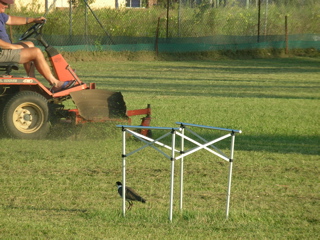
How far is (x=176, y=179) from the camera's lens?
24.0 feet

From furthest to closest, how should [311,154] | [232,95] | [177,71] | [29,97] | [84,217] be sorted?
1. [177,71]
2. [232,95]
3. [29,97]
4. [311,154]
5. [84,217]

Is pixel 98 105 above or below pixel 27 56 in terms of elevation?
below

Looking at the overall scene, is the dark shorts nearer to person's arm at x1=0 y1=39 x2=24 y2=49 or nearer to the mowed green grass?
person's arm at x1=0 y1=39 x2=24 y2=49

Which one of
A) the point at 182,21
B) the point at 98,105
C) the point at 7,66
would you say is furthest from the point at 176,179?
the point at 182,21

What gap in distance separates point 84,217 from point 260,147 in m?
4.23

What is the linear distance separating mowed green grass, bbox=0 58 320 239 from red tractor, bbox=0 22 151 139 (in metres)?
0.23

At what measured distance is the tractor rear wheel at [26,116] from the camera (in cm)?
943

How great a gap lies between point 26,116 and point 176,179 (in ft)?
10.6

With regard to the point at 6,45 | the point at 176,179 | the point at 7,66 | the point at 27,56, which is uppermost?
the point at 6,45

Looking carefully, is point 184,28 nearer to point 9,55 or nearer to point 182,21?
point 182,21

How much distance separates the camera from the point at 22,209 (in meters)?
5.91

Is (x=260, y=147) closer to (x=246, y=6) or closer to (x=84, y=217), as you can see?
(x=84, y=217)

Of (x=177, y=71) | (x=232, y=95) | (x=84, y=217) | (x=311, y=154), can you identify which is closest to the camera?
(x=84, y=217)

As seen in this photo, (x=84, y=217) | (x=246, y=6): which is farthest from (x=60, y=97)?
(x=246, y=6)
